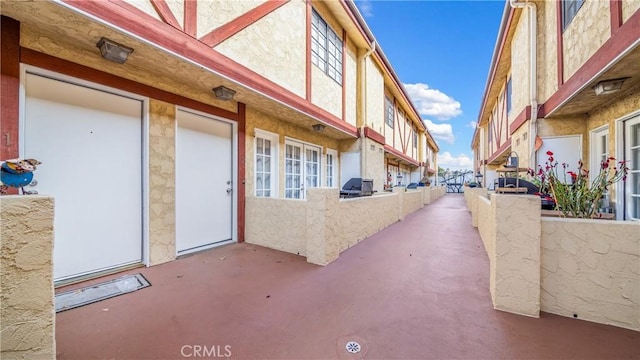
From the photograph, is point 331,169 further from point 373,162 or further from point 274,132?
point 274,132

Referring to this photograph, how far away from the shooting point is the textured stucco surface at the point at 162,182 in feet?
11.0

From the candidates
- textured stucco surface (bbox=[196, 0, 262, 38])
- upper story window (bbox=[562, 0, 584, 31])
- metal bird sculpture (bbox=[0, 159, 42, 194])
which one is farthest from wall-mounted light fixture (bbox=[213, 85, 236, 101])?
upper story window (bbox=[562, 0, 584, 31])

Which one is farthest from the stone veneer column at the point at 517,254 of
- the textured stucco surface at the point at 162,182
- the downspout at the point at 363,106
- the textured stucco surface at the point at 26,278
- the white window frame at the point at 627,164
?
the downspout at the point at 363,106

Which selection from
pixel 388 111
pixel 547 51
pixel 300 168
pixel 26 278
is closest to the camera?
pixel 26 278

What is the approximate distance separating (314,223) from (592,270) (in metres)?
2.86

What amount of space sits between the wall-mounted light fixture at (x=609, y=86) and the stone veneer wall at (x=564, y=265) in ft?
9.29

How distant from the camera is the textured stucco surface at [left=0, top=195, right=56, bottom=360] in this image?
128cm

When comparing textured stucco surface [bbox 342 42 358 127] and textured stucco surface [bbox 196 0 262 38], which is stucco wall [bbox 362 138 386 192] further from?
textured stucco surface [bbox 196 0 262 38]

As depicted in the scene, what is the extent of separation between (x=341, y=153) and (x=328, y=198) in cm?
487

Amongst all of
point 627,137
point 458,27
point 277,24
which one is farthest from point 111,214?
point 458,27

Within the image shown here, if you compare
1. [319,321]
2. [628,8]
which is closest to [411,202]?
[628,8]

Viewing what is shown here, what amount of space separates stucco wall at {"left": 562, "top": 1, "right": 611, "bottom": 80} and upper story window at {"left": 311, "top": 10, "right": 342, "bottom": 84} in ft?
15.7

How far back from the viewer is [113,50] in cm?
259

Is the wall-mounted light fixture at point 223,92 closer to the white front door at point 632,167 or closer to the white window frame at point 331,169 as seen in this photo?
the white window frame at point 331,169
